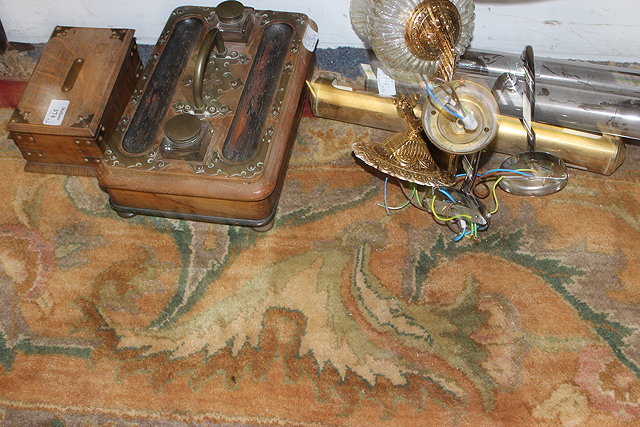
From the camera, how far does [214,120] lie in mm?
1850

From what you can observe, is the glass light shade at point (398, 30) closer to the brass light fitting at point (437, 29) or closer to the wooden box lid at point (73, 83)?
the brass light fitting at point (437, 29)

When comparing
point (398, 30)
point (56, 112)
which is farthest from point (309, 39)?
point (56, 112)

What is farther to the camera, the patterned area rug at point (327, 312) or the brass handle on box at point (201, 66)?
the brass handle on box at point (201, 66)

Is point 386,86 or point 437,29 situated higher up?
point 437,29

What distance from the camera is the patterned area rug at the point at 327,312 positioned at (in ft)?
5.38

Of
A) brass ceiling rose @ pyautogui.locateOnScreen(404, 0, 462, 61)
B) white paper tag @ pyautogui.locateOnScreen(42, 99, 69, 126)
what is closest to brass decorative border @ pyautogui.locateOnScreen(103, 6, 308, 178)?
A: white paper tag @ pyautogui.locateOnScreen(42, 99, 69, 126)

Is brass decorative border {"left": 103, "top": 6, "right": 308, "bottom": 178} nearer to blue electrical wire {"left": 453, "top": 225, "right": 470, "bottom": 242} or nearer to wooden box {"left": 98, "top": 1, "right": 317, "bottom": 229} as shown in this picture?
wooden box {"left": 98, "top": 1, "right": 317, "bottom": 229}

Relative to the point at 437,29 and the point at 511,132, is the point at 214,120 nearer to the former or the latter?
the point at 437,29

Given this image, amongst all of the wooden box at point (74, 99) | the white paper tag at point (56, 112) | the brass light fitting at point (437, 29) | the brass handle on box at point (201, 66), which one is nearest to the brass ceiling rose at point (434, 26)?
the brass light fitting at point (437, 29)

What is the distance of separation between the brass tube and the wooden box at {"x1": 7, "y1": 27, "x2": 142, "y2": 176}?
618 millimetres

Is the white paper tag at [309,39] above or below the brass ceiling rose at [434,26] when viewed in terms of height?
below

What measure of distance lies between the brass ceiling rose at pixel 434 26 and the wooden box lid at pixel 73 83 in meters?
0.95

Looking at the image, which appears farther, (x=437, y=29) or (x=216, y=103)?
(x=216, y=103)

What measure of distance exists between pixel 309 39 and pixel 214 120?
17.2 inches
